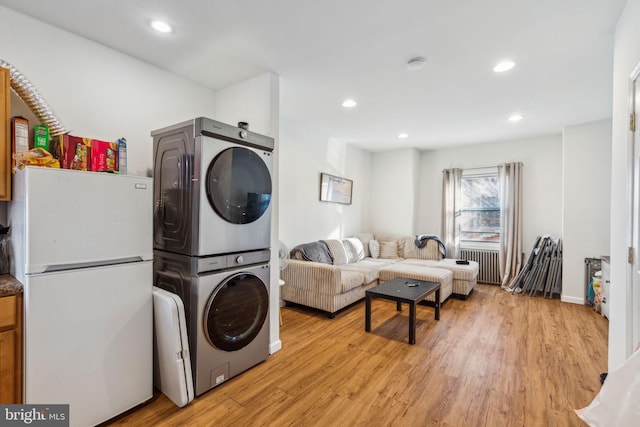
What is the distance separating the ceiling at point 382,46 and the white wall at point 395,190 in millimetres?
2254

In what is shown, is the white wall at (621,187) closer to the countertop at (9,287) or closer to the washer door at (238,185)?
the washer door at (238,185)

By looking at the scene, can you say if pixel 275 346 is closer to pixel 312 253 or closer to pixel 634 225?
pixel 312 253

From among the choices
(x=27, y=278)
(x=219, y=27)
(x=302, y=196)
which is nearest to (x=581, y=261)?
(x=302, y=196)

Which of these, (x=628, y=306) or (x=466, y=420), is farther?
(x=466, y=420)

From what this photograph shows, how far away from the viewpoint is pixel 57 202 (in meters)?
1.53

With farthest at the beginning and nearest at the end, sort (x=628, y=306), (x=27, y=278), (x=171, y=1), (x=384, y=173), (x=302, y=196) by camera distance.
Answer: (x=384, y=173) < (x=302, y=196) < (x=171, y=1) < (x=628, y=306) < (x=27, y=278)

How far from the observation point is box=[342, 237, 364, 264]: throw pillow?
4840mm

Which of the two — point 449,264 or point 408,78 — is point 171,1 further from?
point 449,264

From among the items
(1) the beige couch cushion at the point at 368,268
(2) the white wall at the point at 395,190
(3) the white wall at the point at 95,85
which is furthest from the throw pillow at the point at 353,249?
(3) the white wall at the point at 95,85

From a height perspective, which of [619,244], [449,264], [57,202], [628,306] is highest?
[57,202]

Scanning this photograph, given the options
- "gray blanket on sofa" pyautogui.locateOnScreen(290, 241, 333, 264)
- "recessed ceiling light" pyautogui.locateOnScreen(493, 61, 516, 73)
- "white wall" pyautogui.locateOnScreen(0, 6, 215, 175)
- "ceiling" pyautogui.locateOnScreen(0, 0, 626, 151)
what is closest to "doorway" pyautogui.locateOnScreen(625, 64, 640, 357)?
"ceiling" pyautogui.locateOnScreen(0, 0, 626, 151)

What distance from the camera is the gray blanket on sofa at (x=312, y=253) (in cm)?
397

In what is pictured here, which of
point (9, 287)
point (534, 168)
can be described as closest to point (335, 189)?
point (534, 168)

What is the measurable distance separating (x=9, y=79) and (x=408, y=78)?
2879 millimetres
